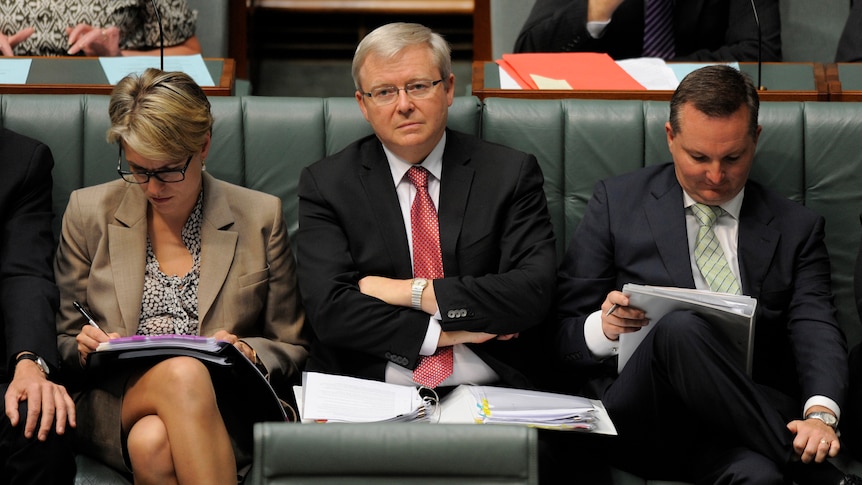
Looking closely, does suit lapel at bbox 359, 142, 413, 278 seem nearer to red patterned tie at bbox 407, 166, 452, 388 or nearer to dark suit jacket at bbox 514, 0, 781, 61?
red patterned tie at bbox 407, 166, 452, 388

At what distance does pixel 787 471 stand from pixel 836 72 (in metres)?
1.42

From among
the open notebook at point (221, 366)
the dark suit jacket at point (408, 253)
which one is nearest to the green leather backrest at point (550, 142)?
the dark suit jacket at point (408, 253)

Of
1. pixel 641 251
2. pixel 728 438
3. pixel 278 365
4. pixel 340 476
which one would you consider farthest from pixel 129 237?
pixel 728 438

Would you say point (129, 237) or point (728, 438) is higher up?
point (129, 237)

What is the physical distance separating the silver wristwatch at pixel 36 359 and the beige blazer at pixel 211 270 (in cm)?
13

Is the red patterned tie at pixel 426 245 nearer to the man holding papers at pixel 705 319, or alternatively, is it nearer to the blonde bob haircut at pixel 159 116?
the man holding papers at pixel 705 319

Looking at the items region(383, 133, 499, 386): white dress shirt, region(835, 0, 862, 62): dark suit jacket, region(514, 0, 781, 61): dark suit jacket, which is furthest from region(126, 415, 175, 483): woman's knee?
region(835, 0, 862, 62): dark suit jacket

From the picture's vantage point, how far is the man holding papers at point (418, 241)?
246cm

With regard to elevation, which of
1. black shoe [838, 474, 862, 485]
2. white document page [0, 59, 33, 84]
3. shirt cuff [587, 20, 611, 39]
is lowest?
black shoe [838, 474, 862, 485]

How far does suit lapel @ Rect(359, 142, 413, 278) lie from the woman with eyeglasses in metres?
0.23

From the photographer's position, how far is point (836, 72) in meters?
3.21

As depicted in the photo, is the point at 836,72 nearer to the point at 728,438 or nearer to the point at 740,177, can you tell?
the point at 740,177

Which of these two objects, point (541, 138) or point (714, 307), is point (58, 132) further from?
point (714, 307)

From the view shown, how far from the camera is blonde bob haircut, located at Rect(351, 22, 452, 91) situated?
2.58m
